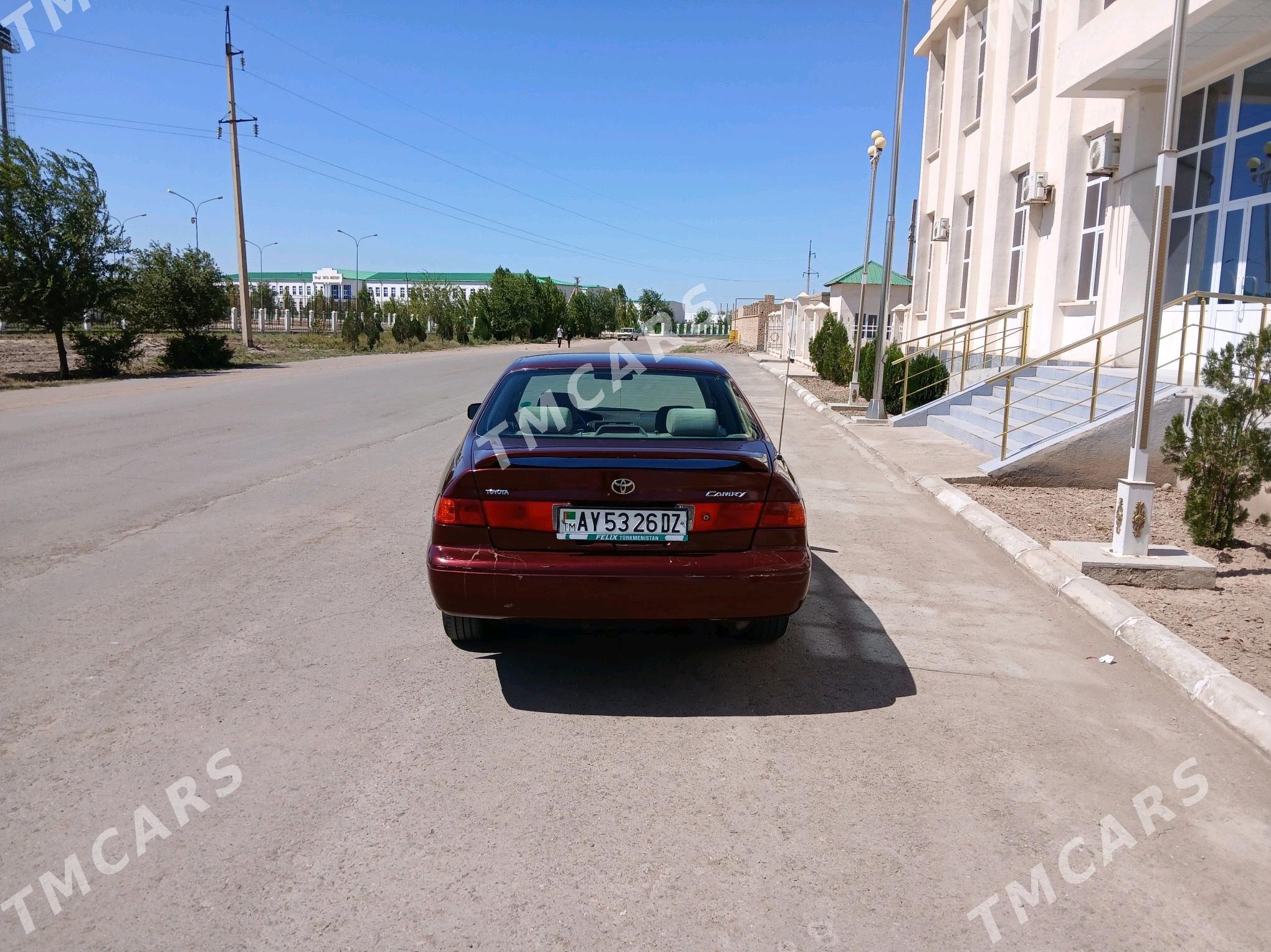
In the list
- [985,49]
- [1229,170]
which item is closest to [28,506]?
[1229,170]

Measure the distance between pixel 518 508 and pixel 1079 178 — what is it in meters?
15.6

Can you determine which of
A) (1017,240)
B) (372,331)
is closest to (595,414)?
(1017,240)

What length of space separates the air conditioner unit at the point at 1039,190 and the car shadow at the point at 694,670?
46.4 ft

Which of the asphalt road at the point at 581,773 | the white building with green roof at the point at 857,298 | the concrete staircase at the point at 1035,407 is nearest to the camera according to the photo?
the asphalt road at the point at 581,773

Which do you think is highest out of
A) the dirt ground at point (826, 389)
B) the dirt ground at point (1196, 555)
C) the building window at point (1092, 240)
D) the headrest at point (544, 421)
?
the building window at point (1092, 240)

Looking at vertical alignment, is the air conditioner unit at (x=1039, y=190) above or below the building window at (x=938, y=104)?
below

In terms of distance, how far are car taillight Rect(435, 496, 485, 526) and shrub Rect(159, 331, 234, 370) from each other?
3111 cm

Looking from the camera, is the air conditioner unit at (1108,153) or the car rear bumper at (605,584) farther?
the air conditioner unit at (1108,153)

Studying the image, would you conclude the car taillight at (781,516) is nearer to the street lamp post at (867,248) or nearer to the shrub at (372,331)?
the street lamp post at (867,248)

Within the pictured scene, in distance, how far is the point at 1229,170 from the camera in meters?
12.5

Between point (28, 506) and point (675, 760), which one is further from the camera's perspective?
point (28, 506)

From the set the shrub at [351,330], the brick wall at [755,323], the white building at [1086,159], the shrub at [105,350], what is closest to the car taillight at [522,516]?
the white building at [1086,159]

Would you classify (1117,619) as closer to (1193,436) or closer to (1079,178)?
(1193,436)

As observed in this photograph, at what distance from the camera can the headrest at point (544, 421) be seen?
4.92m
